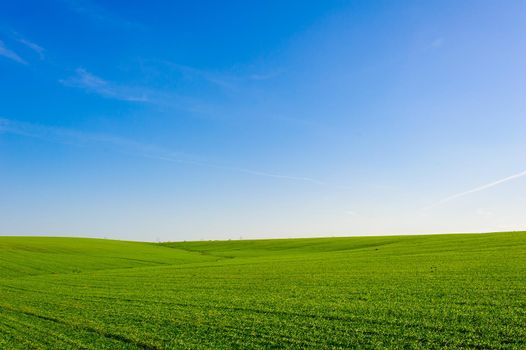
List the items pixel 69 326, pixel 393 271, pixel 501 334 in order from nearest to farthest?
pixel 501 334 < pixel 69 326 < pixel 393 271

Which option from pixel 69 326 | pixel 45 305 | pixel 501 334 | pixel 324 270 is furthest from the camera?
pixel 324 270

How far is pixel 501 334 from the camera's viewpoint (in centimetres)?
1188

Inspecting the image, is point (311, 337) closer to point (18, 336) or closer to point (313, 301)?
point (313, 301)

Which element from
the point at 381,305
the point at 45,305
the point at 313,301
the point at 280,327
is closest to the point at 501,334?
the point at 381,305

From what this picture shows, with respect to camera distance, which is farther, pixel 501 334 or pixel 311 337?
pixel 311 337

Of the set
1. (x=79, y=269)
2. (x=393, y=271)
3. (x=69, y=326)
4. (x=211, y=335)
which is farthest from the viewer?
(x=79, y=269)

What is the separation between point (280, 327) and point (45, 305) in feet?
44.9

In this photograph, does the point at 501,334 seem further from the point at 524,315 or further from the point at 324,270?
the point at 324,270

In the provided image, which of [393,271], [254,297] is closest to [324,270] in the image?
[393,271]

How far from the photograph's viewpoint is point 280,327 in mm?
14406

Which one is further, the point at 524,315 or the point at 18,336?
the point at 18,336

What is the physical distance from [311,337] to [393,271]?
17154 mm

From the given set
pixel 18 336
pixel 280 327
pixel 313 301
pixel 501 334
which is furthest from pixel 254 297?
pixel 501 334

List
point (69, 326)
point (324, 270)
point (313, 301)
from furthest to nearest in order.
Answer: point (324, 270), point (313, 301), point (69, 326)
